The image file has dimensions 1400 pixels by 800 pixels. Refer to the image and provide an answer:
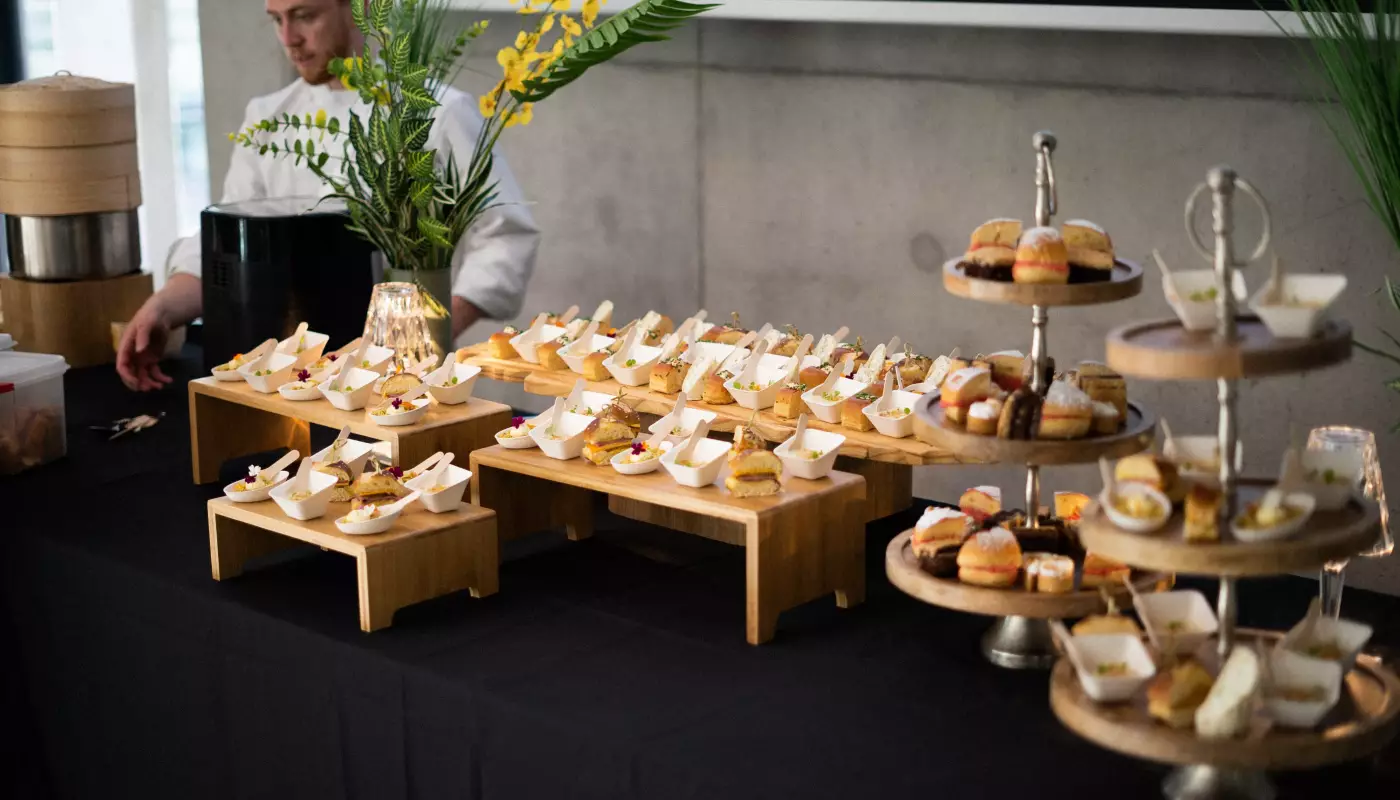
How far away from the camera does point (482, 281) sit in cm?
333

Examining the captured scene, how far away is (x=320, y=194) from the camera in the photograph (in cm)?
348

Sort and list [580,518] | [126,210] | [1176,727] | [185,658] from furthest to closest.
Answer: [126,210] → [580,518] → [185,658] → [1176,727]

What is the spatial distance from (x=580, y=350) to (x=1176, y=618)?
119cm

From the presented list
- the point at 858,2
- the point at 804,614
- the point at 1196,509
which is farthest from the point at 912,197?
the point at 1196,509

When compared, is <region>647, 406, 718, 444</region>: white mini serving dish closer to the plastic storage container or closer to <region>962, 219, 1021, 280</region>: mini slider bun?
<region>962, 219, 1021, 280</region>: mini slider bun

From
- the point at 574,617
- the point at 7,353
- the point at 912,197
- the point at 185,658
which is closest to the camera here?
the point at 574,617

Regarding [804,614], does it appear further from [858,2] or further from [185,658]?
[858,2]

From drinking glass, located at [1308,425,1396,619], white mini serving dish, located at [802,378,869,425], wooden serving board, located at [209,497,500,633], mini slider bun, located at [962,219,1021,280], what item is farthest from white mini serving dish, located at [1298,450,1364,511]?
wooden serving board, located at [209,497,500,633]

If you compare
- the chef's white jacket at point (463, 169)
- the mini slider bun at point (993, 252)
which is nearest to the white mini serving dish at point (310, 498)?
the mini slider bun at point (993, 252)

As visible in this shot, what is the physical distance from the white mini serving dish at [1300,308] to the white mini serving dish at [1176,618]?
0.98 feet

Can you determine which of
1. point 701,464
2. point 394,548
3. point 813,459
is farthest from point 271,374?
point 813,459

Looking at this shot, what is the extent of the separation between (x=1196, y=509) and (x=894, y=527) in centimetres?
93

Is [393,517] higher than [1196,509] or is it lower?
lower

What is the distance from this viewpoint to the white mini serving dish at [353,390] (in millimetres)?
2297
